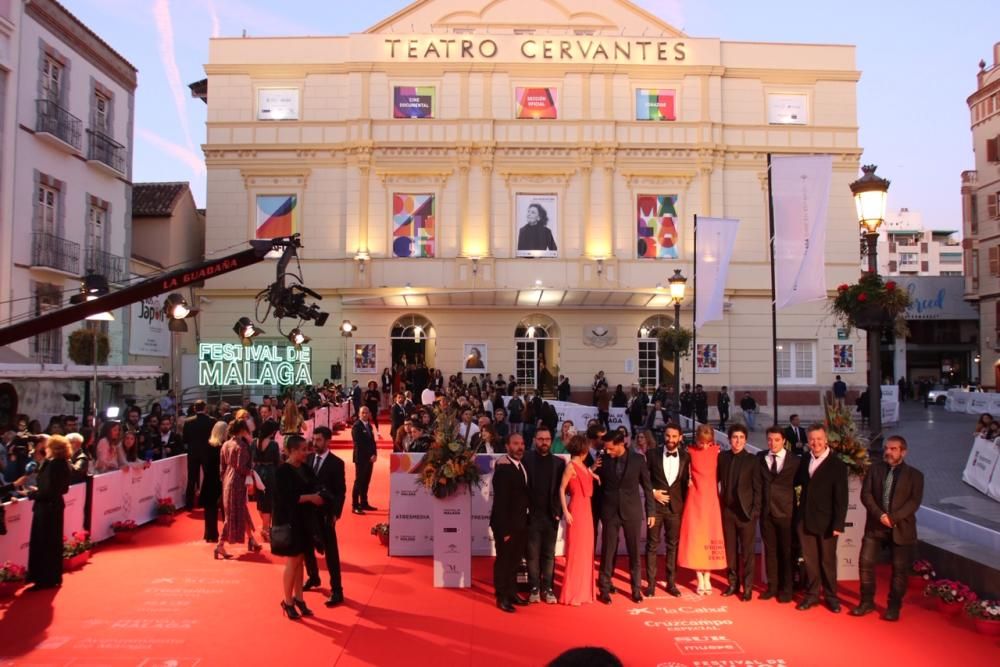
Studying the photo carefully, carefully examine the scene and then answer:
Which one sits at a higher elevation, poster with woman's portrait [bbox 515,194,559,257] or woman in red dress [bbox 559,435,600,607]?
poster with woman's portrait [bbox 515,194,559,257]

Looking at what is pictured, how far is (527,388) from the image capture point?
103 ft

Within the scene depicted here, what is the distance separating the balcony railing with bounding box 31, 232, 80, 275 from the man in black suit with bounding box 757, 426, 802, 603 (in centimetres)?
2028

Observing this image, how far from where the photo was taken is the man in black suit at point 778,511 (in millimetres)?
8547

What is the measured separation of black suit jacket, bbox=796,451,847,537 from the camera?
27.2ft

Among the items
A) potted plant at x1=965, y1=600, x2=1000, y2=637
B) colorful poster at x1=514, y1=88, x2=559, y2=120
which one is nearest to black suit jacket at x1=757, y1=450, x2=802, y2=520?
potted plant at x1=965, y1=600, x2=1000, y2=637

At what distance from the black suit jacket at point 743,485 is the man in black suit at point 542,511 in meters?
1.81

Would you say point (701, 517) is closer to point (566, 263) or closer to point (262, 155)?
point (566, 263)

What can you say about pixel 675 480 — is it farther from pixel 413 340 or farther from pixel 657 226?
pixel 657 226

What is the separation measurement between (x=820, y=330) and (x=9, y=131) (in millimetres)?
28042

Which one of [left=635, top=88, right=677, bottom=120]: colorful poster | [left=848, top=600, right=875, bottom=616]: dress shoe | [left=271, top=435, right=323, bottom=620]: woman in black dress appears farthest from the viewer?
[left=635, top=88, right=677, bottom=120]: colorful poster

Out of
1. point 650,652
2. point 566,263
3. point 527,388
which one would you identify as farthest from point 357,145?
point 650,652

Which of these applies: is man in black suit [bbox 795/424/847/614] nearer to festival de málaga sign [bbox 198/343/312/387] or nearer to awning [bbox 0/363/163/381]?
awning [bbox 0/363/163/381]

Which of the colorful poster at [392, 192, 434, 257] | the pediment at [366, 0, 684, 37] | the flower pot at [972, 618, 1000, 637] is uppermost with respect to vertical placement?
the pediment at [366, 0, 684, 37]

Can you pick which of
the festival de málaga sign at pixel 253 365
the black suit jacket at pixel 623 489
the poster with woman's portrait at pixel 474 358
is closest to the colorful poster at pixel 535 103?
the poster with woman's portrait at pixel 474 358
